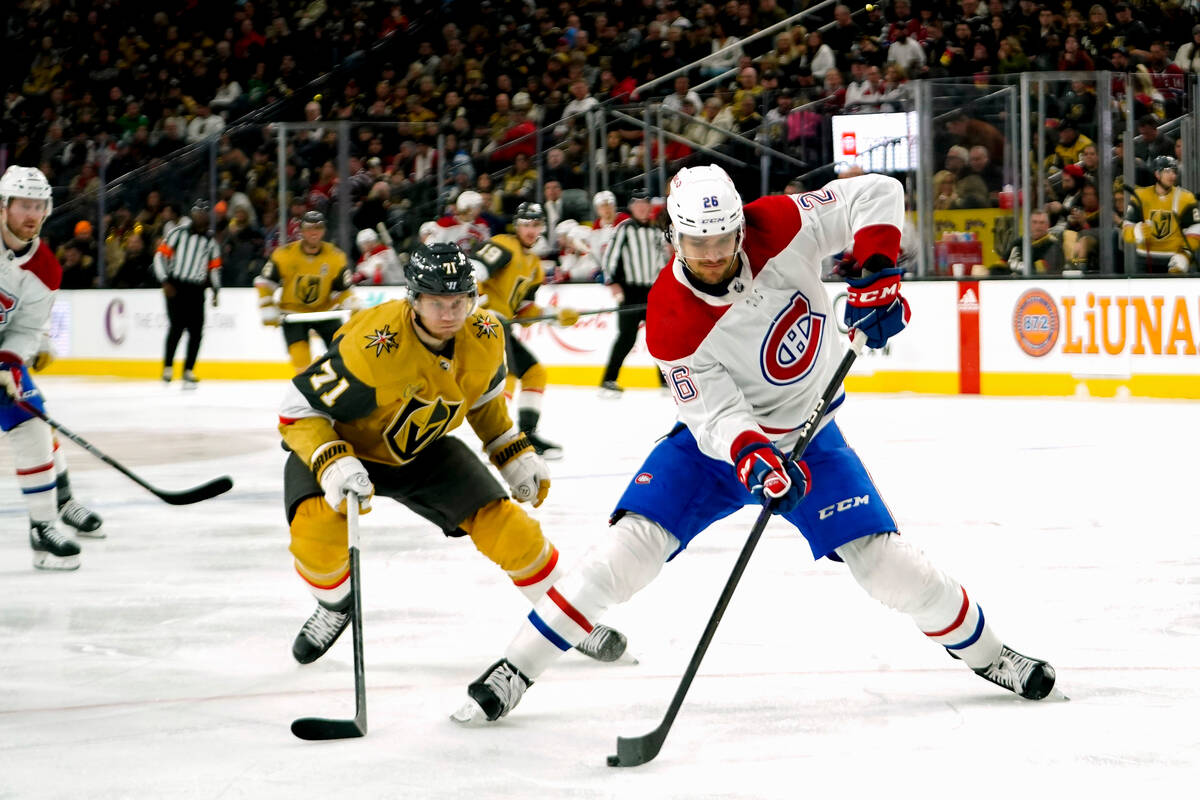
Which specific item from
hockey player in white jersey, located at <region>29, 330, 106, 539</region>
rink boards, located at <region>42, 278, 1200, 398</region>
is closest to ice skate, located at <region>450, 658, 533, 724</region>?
hockey player in white jersey, located at <region>29, 330, 106, 539</region>

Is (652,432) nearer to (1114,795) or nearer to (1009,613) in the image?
(1009,613)

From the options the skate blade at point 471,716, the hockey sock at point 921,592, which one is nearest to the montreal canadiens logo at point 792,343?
the hockey sock at point 921,592

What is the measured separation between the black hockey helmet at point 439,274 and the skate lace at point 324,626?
0.84m

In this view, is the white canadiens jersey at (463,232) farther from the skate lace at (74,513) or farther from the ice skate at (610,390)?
the skate lace at (74,513)

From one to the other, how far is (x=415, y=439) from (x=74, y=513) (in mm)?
2456

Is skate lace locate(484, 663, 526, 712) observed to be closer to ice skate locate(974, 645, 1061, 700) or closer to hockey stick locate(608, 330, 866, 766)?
hockey stick locate(608, 330, 866, 766)

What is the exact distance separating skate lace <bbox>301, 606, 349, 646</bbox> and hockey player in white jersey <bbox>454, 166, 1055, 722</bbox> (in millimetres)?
668

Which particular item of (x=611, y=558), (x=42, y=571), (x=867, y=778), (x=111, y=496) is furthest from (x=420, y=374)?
(x=111, y=496)

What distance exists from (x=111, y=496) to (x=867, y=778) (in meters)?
4.74

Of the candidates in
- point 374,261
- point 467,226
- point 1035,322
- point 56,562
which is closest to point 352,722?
point 56,562

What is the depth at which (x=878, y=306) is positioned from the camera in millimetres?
3262

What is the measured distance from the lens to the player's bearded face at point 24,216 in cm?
502

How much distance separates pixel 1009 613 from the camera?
4105mm

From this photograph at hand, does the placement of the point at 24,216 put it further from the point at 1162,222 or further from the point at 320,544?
the point at 1162,222
